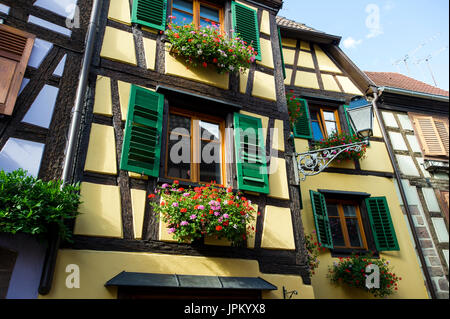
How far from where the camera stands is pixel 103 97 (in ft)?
15.1

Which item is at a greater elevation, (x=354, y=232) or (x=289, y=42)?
(x=289, y=42)

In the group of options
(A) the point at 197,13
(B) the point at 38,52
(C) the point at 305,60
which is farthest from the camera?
(C) the point at 305,60

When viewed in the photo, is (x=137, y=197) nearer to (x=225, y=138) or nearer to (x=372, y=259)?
(x=225, y=138)

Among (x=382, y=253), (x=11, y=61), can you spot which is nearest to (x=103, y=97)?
(x=11, y=61)

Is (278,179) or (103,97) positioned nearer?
(103,97)

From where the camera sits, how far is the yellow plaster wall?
20.4 feet

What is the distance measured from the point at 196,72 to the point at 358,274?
14.2 ft

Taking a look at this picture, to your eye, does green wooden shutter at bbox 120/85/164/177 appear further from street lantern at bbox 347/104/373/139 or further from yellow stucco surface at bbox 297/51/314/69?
yellow stucco surface at bbox 297/51/314/69

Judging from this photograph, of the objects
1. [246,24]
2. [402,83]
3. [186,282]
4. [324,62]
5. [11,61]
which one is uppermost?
[402,83]

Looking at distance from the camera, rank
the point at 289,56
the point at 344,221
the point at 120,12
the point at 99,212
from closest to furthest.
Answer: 1. the point at 99,212
2. the point at 120,12
3. the point at 344,221
4. the point at 289,56

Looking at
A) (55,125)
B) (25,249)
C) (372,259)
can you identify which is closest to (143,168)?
(55,125)

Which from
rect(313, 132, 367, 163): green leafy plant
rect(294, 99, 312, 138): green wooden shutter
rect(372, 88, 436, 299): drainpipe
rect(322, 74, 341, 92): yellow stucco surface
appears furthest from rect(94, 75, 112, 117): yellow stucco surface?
rect(372, 88, 436, 299): drainpipe

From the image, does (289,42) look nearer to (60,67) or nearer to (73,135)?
(60,67)

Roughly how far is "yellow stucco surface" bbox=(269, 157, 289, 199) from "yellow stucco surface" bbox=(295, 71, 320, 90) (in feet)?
12.3
